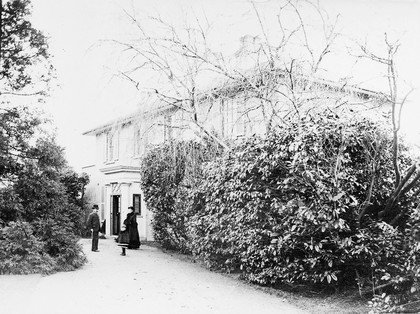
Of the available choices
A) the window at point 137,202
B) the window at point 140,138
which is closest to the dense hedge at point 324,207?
the window at point 140,138

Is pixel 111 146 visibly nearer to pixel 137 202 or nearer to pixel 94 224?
pixel 94 224

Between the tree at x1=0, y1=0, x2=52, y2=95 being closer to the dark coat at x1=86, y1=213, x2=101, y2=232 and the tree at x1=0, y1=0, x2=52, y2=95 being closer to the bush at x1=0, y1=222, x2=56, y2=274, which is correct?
the bush at x1=0, y1=222, x2=56, y2=274

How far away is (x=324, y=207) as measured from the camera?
18.4 feet

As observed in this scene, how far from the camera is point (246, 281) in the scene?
290 inches

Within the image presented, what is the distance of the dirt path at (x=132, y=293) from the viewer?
5059 millimetres

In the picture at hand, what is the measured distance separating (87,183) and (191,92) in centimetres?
240

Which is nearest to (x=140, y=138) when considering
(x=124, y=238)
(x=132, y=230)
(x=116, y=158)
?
(x=116, y=158)

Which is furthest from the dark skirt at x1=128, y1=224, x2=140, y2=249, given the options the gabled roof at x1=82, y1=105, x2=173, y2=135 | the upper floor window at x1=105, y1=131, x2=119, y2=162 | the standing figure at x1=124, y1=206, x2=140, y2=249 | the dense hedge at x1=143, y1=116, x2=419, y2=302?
the dense hedge at x1=143, y1=116, x2=419, y2=302

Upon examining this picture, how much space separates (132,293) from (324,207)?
9.38ft

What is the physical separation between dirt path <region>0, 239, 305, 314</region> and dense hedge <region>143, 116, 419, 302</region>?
28.3 inches

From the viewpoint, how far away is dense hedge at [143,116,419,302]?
18.4ft

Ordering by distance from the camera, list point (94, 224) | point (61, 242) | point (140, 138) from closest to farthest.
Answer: point (61, 242), point (140, 138), point (94, 224)

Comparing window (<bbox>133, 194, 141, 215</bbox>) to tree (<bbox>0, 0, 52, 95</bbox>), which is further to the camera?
window (<bbox>133, 194, 141, 215</bbox>)

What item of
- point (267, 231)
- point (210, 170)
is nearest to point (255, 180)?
point (267, 231)
